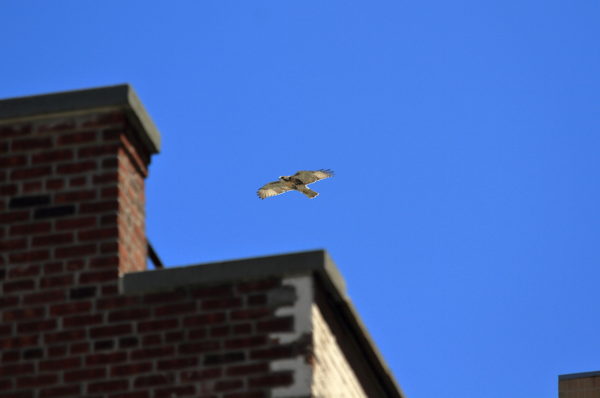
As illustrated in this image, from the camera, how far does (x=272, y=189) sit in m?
27.1

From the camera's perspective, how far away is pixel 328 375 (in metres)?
10.1

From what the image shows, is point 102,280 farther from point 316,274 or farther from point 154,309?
point 316,274

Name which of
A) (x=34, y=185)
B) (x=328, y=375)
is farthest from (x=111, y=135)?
(x=328, y=375)

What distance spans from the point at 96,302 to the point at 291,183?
17215 millimetres

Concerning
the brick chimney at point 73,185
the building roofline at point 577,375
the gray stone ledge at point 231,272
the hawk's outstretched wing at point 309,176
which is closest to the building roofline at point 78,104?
the brick chimney at point 73,185

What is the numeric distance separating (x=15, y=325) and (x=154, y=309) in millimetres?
920

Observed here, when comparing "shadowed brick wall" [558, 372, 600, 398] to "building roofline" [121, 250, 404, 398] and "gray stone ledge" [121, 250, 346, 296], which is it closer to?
"building roofline" [121, 250, 404, 398]

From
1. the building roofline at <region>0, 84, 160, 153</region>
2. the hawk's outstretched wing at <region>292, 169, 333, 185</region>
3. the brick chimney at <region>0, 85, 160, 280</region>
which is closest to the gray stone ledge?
the brick chimney at <region>0, 85, 160, 280</region>

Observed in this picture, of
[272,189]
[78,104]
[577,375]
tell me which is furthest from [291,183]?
[78,104]

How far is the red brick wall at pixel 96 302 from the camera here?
9.74 metres

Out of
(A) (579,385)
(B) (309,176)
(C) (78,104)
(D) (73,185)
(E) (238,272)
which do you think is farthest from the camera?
(B) (309,176)

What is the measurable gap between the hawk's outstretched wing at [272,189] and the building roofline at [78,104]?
1605cm

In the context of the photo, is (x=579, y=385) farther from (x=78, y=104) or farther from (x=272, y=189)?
(x=78, y=104)

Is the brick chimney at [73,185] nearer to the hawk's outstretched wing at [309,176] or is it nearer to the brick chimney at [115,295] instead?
the brick chimney at [115,295]
